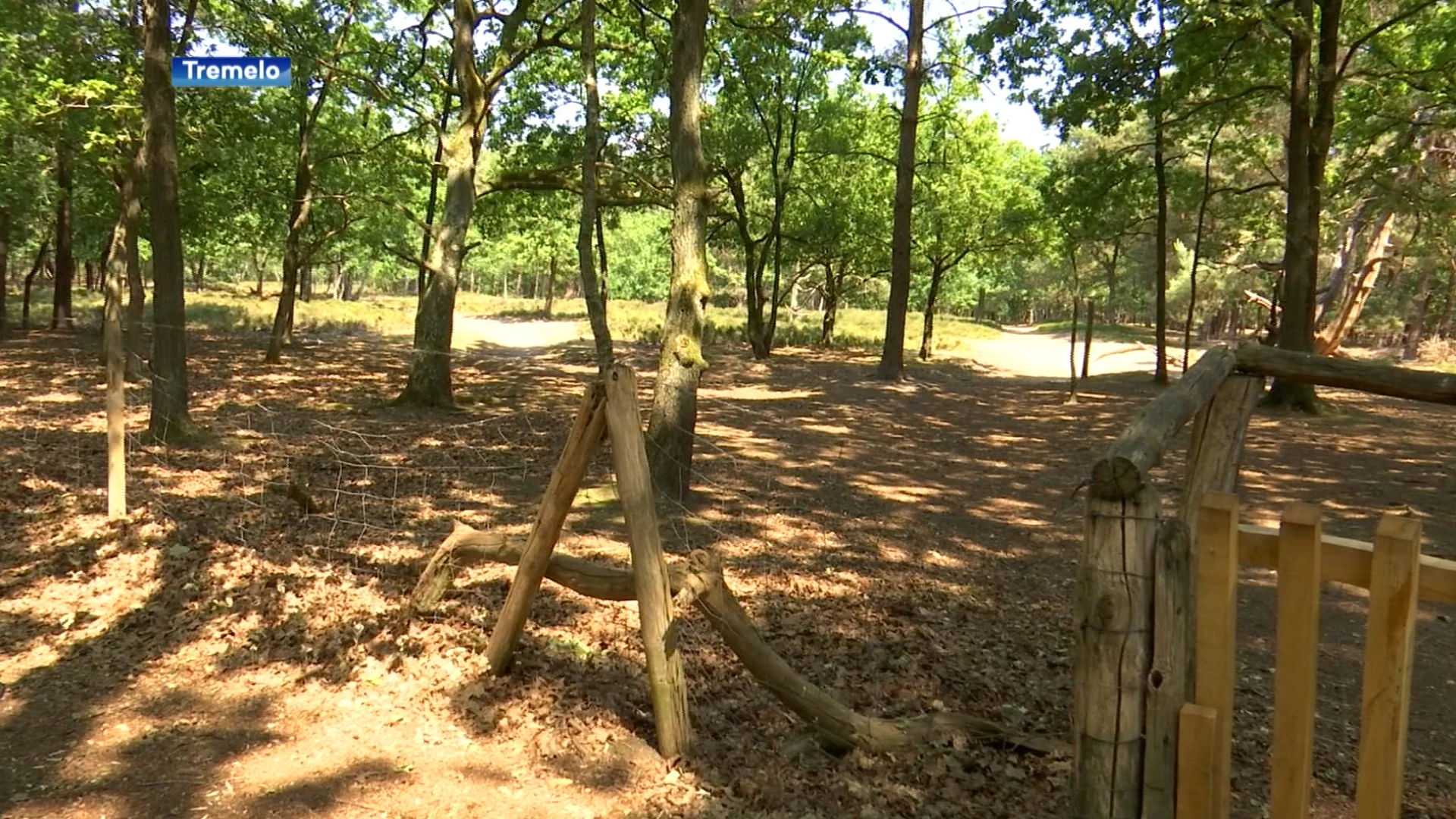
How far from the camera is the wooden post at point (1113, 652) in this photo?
1877 mm

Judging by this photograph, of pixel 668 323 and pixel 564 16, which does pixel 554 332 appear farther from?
pixel 668 323

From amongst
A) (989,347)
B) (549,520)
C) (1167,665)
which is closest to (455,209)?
(549,520)

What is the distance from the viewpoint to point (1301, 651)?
1.90 meters

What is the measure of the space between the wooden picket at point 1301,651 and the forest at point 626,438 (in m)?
0.20

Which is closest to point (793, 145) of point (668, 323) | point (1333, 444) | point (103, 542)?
point (1333, 444)

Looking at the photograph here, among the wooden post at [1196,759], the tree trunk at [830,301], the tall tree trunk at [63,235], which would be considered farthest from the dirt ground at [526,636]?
the tree trunk at [830,301]

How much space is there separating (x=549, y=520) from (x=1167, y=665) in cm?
266

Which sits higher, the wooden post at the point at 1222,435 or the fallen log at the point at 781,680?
the wooden post at the point at 1222,435

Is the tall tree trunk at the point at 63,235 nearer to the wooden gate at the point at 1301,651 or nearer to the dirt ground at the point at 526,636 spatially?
the dirt ground at the point at 526,636

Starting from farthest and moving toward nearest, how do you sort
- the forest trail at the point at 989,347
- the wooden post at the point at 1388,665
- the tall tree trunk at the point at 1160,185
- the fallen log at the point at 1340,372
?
the forest trail at the point at 989,347
the tall tree trunk at the point at 1160,185
the fallen log at the point at 1340,372
the wooden post at the point at 1388,665

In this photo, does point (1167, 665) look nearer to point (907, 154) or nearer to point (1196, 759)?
point (1196, 759)

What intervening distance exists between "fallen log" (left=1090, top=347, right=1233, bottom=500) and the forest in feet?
0.09

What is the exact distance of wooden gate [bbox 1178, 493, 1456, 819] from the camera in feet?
5.96

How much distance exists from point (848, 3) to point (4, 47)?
1435 centimetres
